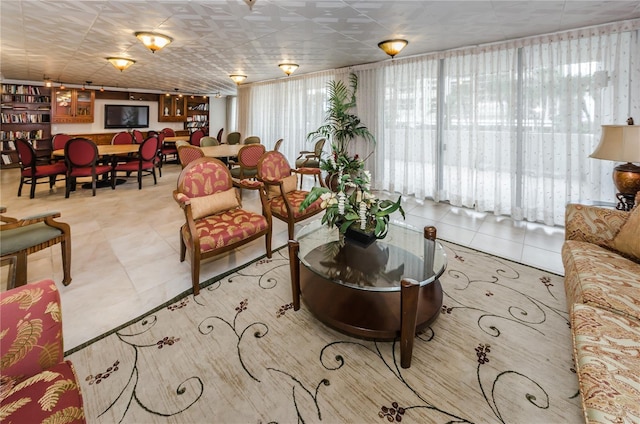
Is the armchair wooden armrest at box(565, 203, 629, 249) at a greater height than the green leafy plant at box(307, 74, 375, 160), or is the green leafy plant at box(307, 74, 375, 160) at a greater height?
the green leafy plant at box(307, 74, 375, 160)

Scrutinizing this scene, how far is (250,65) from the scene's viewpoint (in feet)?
19.8

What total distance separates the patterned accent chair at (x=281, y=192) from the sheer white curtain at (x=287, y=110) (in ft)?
11.6

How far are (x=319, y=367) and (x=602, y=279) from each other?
65.4 inches

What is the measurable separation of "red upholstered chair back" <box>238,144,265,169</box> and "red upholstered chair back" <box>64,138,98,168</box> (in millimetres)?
2732

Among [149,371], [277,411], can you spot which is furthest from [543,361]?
[149,371]

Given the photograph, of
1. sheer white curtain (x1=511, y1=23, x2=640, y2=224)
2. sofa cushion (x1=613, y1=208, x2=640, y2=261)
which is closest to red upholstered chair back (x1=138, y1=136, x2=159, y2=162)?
sheer white curtain (x1=511, y1=23, x2=640, y2=224)

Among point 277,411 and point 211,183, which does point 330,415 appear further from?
point 211,183

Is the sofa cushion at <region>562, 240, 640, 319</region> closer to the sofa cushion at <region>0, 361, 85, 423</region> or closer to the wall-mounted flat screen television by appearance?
the sofa cushion at <region>0, 361, 85, 423</region>

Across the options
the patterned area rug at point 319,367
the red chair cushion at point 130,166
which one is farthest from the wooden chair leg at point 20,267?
the red chair cushion at point 130,166

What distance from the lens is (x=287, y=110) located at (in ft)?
25.5

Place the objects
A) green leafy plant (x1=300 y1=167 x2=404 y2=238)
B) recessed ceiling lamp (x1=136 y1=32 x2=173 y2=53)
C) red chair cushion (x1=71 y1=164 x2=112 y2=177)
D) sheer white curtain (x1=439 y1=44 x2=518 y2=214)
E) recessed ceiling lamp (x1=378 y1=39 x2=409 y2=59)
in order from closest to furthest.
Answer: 1. green leafy plant (x1=300 y1=167 x2=404 y2=238)
2. recessed ceiling lamp (x1=136 y1=32 x2=173 y2=53)
3. recessed ceiling lamp (x1=378 y1=39 x2=409 y2=59)
4. sheer white curtain (x1=439 y1=44 x2=518 y2=214)
5. red chair cushion (x1=71 y1=164 x2=112 y2=177)

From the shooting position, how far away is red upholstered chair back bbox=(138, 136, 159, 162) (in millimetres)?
6078

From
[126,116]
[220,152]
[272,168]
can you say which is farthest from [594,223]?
[126,116]

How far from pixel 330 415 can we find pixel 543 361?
4.11ft
